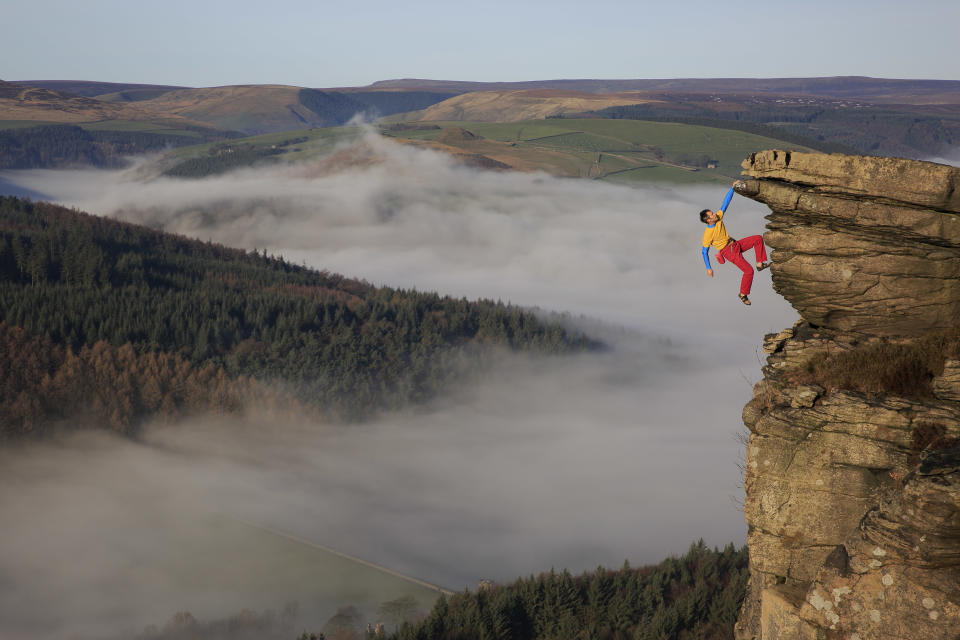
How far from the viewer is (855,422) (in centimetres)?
2114

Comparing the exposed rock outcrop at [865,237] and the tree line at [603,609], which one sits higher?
the exposed rock outcrop at [865,237]

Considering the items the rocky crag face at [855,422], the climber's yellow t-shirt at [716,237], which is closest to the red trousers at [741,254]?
the climber's yellow t-shirt at [716,237]

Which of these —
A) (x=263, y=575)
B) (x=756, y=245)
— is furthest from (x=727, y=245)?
(x=263, y=575)

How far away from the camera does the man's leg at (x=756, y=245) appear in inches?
1080

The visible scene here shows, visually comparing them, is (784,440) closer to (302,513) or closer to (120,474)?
(302,513)

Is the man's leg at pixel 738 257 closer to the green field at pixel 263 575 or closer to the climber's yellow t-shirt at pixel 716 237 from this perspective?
the climber's yellow t-shirt at pixel 716 237

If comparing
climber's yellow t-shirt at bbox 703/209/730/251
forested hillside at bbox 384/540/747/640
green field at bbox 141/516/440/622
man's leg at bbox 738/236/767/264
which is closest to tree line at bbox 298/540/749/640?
forested hillside at bbox 384/540/747/640

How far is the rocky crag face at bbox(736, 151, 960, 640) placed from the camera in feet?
59.9

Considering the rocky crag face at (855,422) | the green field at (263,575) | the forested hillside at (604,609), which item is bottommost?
the green field at (263,575)

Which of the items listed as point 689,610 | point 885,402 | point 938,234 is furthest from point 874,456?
point 689,610

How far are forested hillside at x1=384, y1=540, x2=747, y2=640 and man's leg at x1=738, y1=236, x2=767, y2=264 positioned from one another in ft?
202

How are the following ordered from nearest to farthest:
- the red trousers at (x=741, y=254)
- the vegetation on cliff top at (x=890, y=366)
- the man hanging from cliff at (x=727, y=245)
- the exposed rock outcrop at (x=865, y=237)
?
the vegetation on cliff top at (x=890, y=366) < the exposed rock outcrop at (x=865, y=237) < the man hanging from cliff at (x=727, y=245) < the red trousers at (x=741, y=254)

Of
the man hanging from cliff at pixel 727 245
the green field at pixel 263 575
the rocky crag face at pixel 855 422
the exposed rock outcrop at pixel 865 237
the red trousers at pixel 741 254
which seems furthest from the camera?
the green field at pixel 263 575

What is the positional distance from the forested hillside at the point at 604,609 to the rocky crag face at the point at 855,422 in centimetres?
6348
